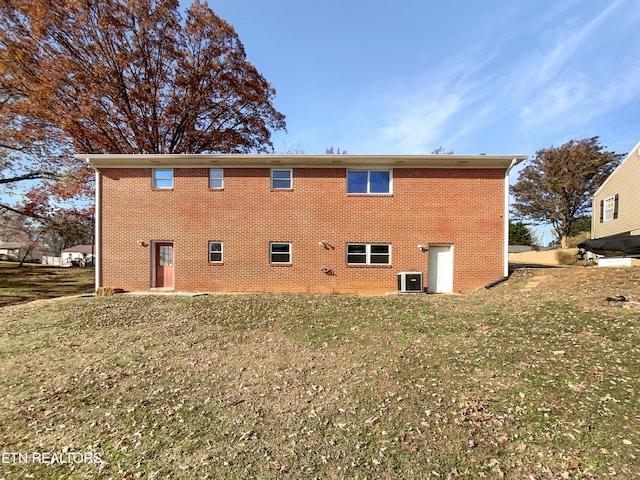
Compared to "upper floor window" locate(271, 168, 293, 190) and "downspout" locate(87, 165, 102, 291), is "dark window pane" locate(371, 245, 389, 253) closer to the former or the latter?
"upper floor window" locate(271, 168, 293, 190)

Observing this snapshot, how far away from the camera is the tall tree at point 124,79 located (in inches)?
610

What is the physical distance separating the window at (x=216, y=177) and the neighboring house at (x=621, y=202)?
21.0 meters

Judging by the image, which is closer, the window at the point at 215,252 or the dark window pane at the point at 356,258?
the dark window pane at the point at 356,258

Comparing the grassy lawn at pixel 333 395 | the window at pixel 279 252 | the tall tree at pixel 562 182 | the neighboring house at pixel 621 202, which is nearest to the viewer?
the grassy lawn at pixel 333 395

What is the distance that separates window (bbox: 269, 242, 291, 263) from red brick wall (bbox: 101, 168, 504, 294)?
0.68ft

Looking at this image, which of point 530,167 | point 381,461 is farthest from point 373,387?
point 530,167

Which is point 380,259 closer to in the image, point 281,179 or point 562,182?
point 281,179

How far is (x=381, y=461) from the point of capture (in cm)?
314

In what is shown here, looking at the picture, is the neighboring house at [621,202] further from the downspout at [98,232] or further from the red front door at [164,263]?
the downspout at [98,232]

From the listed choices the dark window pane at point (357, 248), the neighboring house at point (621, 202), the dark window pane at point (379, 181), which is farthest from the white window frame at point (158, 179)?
the neighboring house at point (621, 202)

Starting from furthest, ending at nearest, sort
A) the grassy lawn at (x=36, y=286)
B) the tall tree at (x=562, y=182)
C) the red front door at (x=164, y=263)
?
the tall tree at (x=562, y=182), the grassy lawn at (x=36, y=286), the red front door at (x=164, y=263)

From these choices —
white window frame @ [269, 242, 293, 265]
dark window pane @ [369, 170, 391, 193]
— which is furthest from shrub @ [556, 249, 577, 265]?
white window frame @ [269, 242, 293, 265]

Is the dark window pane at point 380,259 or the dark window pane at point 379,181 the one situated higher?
the dark window pane at point 379,181

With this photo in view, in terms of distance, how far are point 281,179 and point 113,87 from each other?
1190 cm
